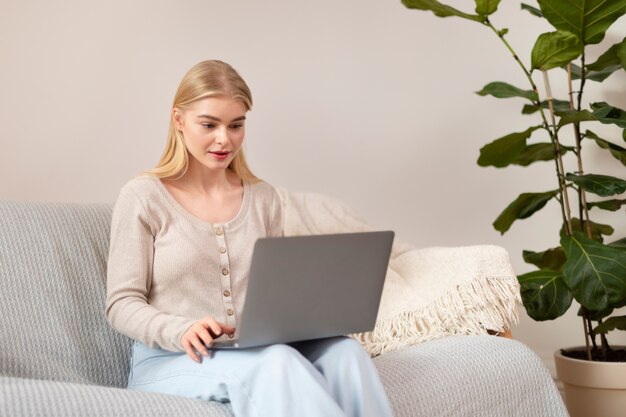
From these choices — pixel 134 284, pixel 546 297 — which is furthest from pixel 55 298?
pixel 546 297

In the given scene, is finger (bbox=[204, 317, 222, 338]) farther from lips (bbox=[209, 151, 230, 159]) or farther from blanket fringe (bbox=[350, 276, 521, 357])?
blanket fringe (bbox=[350, 276, 521, 357])

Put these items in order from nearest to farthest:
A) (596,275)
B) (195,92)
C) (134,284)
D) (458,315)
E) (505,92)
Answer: (134,284), (195,92), (458,315), (596,275), (505,92)

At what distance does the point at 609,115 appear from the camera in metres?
2.38

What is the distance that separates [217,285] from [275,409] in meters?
0.43

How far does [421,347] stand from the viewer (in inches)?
75.6

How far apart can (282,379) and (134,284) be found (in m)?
0.40

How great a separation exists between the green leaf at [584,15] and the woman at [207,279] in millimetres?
957

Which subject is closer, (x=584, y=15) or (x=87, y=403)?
(x=87, y=403)

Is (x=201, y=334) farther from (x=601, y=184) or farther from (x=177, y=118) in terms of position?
(x=601, y=184)

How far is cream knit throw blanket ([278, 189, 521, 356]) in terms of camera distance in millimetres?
2047

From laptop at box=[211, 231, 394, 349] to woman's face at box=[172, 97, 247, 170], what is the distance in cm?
43

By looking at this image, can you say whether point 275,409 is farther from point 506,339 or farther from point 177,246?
point 506,339

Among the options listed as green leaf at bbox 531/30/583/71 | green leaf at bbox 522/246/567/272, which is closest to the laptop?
green leaf at bbox 531/30/583/71

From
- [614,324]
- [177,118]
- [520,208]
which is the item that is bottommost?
[614,324]
